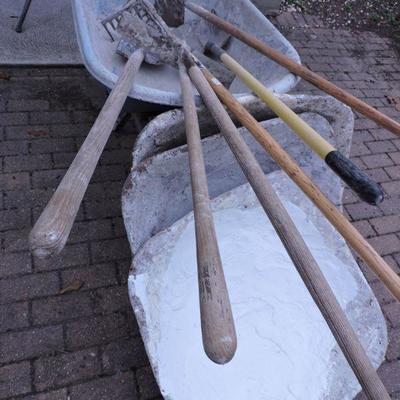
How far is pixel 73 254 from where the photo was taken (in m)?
2.27

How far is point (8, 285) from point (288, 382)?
1.32 m

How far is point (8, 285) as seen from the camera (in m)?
2.08

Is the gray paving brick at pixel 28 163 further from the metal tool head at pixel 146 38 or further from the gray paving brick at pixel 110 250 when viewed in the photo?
the metal tool head at pixel 146 38

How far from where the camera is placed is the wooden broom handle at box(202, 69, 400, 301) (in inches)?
47.3

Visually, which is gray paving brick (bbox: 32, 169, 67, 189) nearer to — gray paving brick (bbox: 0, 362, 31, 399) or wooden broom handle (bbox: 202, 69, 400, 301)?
gray paving brick (bbox: 0, 362, 31, 399)

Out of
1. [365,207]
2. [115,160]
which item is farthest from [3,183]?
[365,207]

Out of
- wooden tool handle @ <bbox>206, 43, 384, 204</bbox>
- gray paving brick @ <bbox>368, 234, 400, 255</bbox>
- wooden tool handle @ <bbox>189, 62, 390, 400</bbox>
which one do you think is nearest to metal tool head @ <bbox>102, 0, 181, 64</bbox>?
wooden tool handle @ <bbox>206, 43, 384, 204</bbox>

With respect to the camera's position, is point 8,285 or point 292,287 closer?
point 292,287

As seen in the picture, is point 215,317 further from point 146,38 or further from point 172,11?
point 172,11

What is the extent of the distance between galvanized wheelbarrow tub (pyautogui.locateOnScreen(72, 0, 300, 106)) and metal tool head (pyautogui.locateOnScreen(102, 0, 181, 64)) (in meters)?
0.10

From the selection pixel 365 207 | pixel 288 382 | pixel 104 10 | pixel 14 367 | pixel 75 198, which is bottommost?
pixel 14 367

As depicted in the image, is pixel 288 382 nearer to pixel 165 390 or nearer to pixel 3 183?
pixel 165 390

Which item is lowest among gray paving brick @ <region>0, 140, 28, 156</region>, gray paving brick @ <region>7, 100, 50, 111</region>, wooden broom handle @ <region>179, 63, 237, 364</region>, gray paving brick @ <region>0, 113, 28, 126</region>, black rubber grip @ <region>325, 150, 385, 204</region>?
gray paving brick @ <region>0, 140, 28, 156</region>

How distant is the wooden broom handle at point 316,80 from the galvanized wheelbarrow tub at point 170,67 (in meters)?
0.09
